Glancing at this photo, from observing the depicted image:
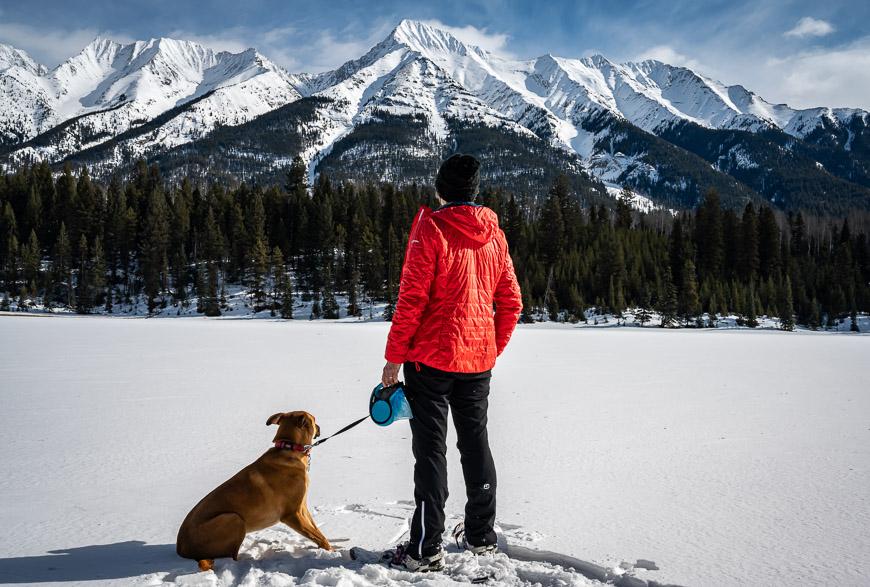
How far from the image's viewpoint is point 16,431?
566 centimetres

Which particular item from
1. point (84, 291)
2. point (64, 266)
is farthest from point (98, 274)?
point (64, 266)

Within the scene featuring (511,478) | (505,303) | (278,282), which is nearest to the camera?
(505,303)

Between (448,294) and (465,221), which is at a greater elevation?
(465,221)

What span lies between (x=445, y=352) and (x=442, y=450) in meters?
0.56

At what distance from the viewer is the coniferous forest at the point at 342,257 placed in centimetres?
5425

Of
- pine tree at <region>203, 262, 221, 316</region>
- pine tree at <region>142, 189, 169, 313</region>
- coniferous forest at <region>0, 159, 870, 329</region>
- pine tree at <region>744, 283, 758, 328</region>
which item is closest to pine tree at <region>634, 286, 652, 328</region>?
coniferous forest at <region>0, 159, 870, 329</region>

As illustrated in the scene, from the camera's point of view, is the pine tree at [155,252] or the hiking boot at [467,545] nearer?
the hiking boot at [467,545]

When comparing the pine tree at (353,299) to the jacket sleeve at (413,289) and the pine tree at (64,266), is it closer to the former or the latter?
the pine tree at (64,266)

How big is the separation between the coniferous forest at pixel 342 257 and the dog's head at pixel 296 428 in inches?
1874

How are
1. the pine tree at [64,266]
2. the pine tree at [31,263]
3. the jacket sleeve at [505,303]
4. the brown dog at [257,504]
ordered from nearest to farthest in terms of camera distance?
the brown dog at [257,504] < the jacket sleeve at [505,303] < the pine tree at [31,263] < the pine tree at [64,266]

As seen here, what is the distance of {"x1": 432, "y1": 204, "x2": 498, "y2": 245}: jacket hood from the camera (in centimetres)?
291

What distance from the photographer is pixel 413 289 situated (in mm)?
2824

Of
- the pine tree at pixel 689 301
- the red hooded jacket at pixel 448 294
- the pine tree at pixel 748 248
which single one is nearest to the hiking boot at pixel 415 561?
the red hooded jacket at pixel 448 294

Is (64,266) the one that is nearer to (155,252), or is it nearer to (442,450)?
(155,252)
